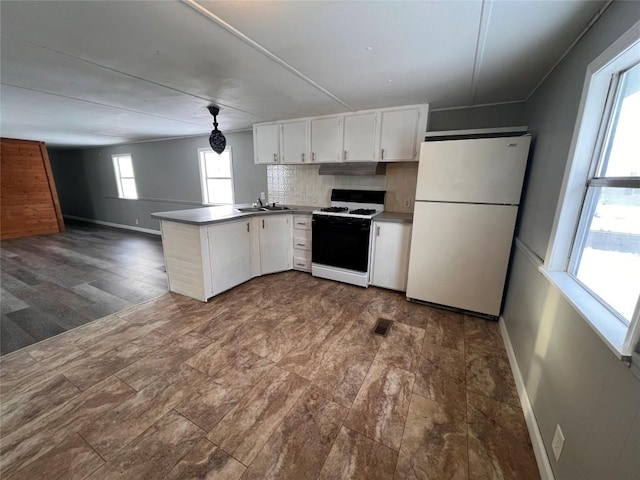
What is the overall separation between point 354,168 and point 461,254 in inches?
65.5

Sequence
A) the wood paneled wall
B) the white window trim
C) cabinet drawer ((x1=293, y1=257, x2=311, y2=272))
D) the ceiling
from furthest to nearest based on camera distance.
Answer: the wood paneled wall, cabinet drawer ((x1=293, y1=257, x2=311, y2=272)), the ceiling, the white window trim

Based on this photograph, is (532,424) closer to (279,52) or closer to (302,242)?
(279,52)

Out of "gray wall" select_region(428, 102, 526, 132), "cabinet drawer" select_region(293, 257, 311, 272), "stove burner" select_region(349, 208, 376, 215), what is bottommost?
"cabinet drawer" select_region(293, 257, 311, 272)

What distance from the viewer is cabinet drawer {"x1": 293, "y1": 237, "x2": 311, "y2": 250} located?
3.64 meters

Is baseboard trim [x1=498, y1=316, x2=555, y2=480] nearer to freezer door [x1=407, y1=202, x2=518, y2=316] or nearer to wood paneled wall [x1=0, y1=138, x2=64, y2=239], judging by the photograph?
freezer door [x1=407, y1=202, x2=518, y2=316]

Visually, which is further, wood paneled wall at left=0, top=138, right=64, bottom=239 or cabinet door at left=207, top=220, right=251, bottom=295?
wood paneled wall at left=0, top=138, right=64, bottom=239

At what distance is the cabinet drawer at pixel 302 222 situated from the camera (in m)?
3.56

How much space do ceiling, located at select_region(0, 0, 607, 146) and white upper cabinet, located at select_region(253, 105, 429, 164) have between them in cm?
19

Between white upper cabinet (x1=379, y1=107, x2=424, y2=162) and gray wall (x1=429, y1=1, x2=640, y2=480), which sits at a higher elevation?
white upper cabinet (x1=379, y1=107, x2=424, y2=162)

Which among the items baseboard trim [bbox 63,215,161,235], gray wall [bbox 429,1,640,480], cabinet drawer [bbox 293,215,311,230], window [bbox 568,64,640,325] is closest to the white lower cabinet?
cabinet drawer [bbox 293,215,311,230]

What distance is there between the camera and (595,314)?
1039 millimetres

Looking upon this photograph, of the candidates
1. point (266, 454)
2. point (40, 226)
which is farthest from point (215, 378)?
point (40, 226)

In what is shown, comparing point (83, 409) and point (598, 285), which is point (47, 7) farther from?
point (598, 285)

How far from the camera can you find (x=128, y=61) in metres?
1.91
